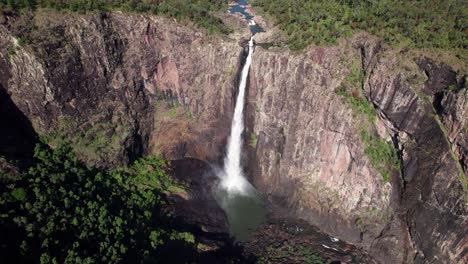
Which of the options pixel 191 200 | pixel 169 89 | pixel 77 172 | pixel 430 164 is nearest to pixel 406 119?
pixel 430 164

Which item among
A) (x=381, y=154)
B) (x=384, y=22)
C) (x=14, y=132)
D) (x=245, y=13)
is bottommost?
(x=14, y=132)

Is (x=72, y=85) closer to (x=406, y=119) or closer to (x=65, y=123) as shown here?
(x=65, y=123)

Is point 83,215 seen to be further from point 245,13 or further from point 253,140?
point 245,13

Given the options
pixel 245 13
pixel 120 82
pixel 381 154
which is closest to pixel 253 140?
pixel 381 154

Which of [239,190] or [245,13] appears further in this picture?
[245,13]

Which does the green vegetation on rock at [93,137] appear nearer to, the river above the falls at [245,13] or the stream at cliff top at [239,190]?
the stream at cliff top at [239,190]
